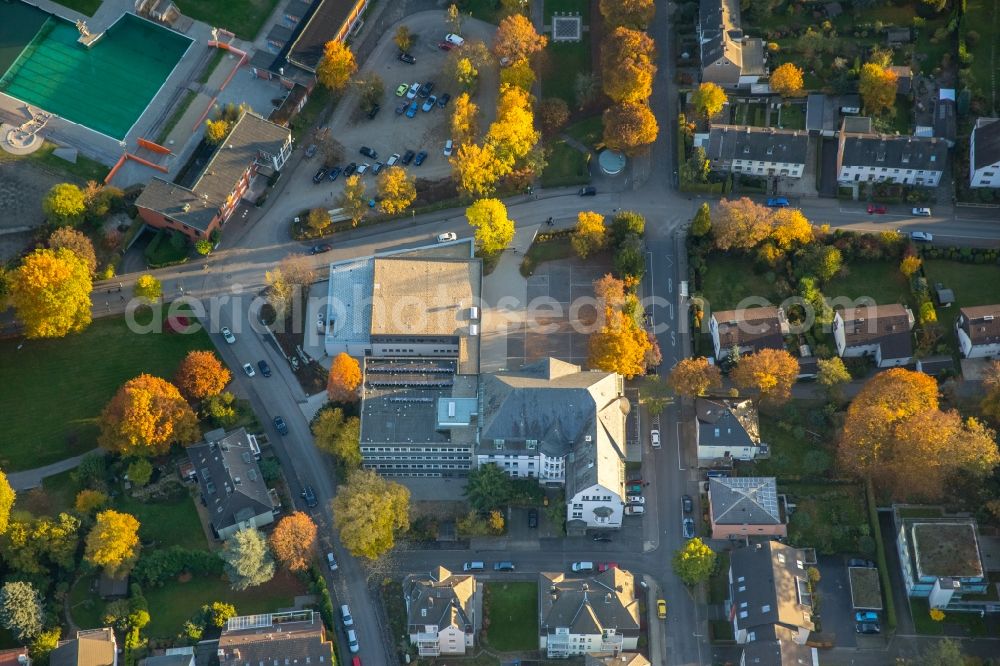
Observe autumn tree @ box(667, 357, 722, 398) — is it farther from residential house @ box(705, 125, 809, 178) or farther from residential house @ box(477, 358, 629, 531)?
residential house @ box(705, 125, 809, 178)

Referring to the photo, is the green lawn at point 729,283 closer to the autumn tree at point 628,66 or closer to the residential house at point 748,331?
the residential house at point 748,331

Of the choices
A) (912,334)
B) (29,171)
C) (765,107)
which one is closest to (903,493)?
(912,334)

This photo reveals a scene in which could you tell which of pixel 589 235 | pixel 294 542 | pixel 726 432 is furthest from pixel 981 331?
pixel 294 542

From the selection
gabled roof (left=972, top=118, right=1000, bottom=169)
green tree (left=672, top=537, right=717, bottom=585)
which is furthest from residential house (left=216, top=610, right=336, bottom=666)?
gabled roof (left=972, top=118, right=1000, bottom=169)

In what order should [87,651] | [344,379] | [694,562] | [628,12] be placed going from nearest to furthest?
[87,651], [694,562], [344,379], [628,12]

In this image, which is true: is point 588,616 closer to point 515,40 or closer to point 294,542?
point 294,542

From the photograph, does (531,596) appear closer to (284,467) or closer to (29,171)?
(284,467)

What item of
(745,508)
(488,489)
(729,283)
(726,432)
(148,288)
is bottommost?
(745,508)
